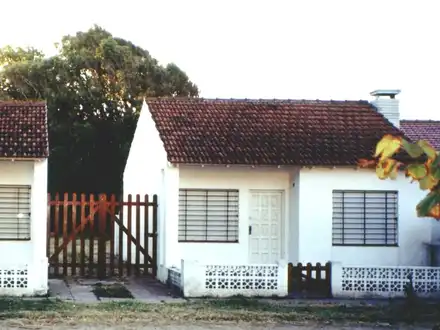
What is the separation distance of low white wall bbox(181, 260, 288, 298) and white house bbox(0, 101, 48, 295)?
10.3 feet

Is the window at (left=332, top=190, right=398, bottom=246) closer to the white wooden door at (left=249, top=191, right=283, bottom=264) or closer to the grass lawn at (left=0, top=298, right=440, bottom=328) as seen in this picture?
the white wooden door at (left=249, top=191, right=283, bottom=264)

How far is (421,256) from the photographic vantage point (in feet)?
69.7

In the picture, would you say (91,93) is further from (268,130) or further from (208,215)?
(208,215)

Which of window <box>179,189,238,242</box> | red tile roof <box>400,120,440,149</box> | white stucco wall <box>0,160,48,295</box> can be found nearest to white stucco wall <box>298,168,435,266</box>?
window <box>179,189,238,242</box>

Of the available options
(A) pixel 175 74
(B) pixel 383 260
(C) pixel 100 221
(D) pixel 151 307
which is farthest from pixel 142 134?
(A) pixel 175 74

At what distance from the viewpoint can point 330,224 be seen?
20.9 meters

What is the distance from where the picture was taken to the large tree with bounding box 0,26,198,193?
42.6m

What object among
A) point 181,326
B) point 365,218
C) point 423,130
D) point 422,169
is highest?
point 423,130

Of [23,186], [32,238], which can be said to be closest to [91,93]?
[23,186]

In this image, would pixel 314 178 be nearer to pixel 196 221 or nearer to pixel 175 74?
pixel 196 221

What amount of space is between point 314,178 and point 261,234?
7.49 ft

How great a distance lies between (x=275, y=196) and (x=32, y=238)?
6447mm

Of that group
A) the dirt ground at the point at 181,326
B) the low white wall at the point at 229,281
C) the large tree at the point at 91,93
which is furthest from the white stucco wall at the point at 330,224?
the large tree at the point at 91,93

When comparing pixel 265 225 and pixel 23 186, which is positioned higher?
pixel 23 186
